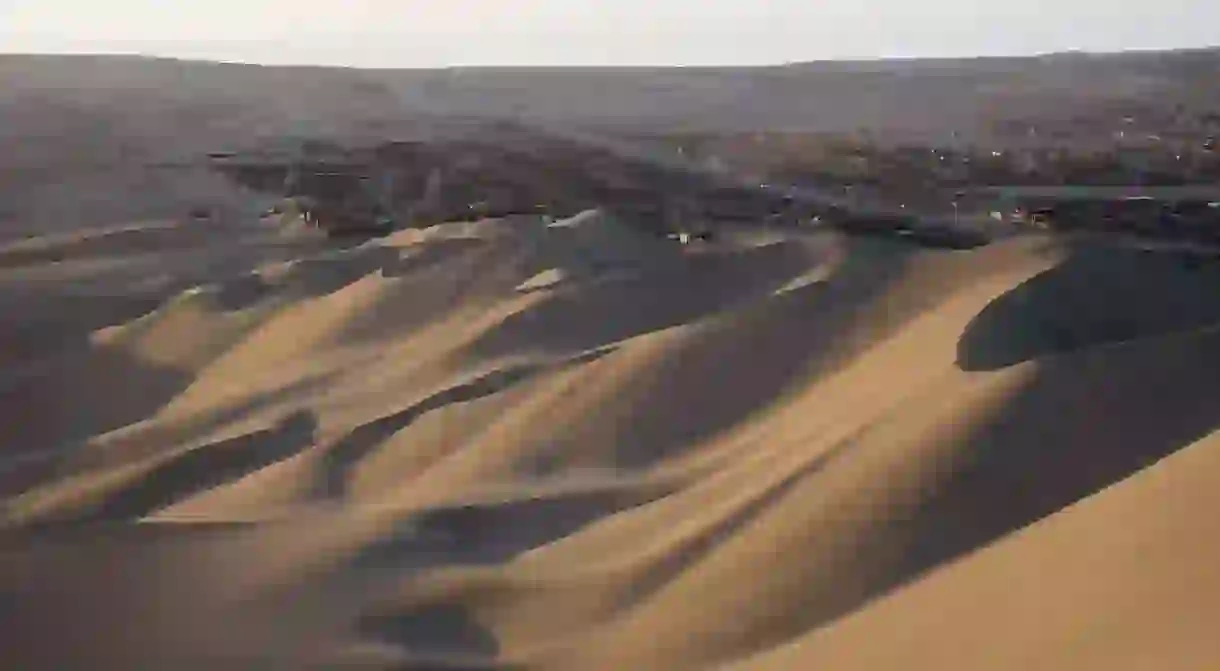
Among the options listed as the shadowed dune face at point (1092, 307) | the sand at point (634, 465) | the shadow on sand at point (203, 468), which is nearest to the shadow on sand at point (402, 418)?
the sand at point (634, 465)

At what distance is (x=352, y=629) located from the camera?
6633 millimetres

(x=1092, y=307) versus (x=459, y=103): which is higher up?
(x=459, y=103)

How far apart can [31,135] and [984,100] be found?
44671 mm

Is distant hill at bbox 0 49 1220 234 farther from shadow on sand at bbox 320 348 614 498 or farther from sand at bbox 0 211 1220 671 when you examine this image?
shadow on sand at bbox 320 348 614 498

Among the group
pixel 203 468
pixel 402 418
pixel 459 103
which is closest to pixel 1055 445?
pixel 402 418

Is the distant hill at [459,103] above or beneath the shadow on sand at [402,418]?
above

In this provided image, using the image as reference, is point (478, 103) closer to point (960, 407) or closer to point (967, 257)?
point (967, 257)

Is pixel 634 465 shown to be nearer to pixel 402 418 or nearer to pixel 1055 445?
pixel 402 418

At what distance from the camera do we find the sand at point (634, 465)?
551 centimetres

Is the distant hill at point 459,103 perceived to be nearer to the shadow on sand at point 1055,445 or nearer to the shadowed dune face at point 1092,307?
the shadowed dune face at point 1092,307

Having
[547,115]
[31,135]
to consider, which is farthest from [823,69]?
[31,135]

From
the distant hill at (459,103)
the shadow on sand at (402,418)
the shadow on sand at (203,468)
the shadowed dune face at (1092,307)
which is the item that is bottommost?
the shadow on sand at (203,468)

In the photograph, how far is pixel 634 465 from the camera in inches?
382

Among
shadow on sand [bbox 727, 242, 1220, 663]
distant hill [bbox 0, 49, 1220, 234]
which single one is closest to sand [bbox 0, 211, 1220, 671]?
shadow on sand [bbox 727, 242, 1220, 663]
